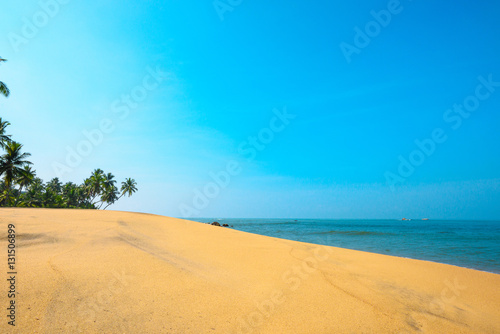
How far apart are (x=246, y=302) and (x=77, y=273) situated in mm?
2825

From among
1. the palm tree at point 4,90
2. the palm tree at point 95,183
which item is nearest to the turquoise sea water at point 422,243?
the palm tree at point 4,90

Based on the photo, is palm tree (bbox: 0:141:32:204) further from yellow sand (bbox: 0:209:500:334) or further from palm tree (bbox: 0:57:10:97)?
yellow sand (bbox: 0:209:500:334)

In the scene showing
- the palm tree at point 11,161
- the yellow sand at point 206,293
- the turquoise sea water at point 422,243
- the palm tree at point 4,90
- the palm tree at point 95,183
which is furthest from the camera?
the palm tree at point 95,183

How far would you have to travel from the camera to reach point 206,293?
3.81 m

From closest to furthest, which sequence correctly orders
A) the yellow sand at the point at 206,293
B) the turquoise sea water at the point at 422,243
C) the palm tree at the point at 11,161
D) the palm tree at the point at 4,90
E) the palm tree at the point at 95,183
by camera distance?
the yellow sand at the point at 206,293 < the turquoise sea water at the point at 422,243 < the palm tree at the point at 4,90 < the palm tree at the point at 11,161 < the palm tree at the point at 95,183

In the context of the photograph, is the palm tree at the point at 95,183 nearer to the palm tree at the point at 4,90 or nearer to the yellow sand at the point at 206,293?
the palm tree at the point at 4,90

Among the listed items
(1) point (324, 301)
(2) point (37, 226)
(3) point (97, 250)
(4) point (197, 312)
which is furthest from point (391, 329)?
(2) point (37, 226)

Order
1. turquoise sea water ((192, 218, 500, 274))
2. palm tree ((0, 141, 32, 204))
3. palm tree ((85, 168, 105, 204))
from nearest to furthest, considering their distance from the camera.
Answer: turquoise sea water ((192, 218, 500, 274)) → palm tree ((0, 141, 32, 204)) → palm tree ((85, 168, 105, 204))

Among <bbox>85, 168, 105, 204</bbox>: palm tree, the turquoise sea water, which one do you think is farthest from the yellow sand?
<bbox>85, 168, 105, 204</bbox>: palm tree

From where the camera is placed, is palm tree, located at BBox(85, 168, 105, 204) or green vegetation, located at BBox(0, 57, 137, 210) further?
palm tree, located at BBox(85, 168, 105, 204)

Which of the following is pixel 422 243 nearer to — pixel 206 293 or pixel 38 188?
pixel 206 293

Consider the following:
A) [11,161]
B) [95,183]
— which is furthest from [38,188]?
[11,161]

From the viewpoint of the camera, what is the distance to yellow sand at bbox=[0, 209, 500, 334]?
9.23 feet

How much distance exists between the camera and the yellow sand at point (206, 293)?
9.23ft
